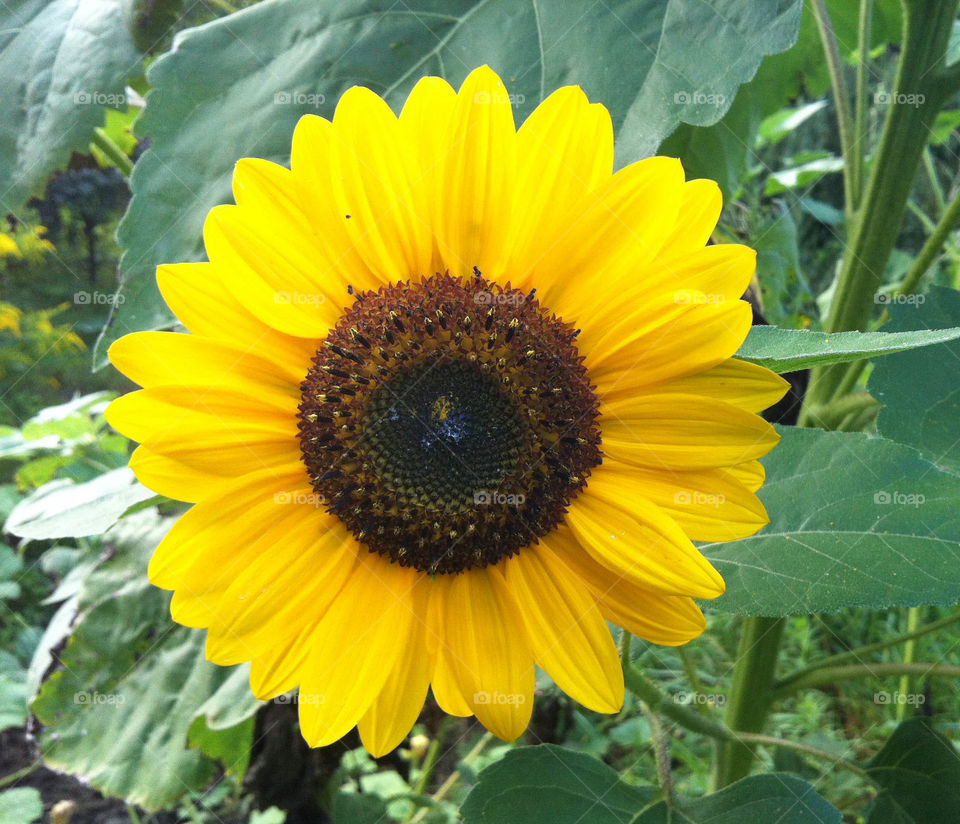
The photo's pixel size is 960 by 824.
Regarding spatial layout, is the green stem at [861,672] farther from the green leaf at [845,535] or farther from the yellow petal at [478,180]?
the yellow petal at [478,180]

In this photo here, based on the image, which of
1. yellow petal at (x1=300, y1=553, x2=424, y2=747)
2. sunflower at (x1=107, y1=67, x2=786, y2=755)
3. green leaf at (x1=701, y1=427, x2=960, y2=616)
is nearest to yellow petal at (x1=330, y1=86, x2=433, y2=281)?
sunflower at (x1=107, y1=67, x2=786, y2=755)

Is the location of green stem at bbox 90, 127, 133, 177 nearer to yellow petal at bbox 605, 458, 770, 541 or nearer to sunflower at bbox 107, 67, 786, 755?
sunflower at bbox 107, 67, 786, 755

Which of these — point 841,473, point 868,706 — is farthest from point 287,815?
point 868,706

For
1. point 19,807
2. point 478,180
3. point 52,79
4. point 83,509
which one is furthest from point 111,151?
point 19,807

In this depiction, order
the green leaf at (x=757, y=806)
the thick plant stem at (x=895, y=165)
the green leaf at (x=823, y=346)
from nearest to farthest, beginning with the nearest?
the green leaf at (x=823, y=346)
the green leaf at (x=757, y=806)
the thick plant stem at (x=895, y=165)

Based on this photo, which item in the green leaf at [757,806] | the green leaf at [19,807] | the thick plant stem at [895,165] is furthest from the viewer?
the green leaf at [19,807]

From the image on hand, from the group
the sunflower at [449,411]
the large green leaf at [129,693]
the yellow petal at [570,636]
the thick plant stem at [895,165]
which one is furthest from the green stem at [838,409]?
the large green leaf at [129,693]
